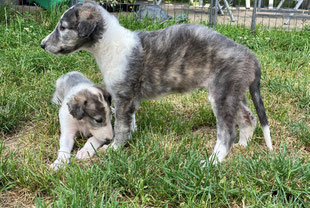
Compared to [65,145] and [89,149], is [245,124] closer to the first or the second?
[89,149]

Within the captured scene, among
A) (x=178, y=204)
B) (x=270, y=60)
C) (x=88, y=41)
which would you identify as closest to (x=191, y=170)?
(x=178, y=204)

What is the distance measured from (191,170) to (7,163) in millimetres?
1600

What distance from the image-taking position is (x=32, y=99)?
4742 millimetres

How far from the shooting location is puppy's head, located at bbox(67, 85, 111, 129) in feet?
12.5

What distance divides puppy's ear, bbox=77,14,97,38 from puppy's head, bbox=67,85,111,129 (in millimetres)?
623

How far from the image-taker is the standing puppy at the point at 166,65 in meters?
3.49

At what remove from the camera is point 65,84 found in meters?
4.72

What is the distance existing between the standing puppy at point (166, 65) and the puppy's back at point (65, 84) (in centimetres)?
76

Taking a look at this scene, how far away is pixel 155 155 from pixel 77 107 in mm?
1011

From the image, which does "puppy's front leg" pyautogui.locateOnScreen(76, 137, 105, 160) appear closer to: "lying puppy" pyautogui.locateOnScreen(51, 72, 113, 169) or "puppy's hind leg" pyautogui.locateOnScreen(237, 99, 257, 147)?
"lying puppy" pyautogui.locateOnScreen(51, 72, 113, 169)

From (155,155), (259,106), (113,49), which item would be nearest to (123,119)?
(155,155)

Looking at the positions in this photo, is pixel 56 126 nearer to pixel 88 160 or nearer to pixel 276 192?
pixel 88 160

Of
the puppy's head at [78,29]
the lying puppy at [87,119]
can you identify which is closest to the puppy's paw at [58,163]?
the lying puppy at [87,119]

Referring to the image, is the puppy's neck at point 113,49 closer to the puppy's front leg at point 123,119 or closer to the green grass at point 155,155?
the puppy's front leg at point 123,119
